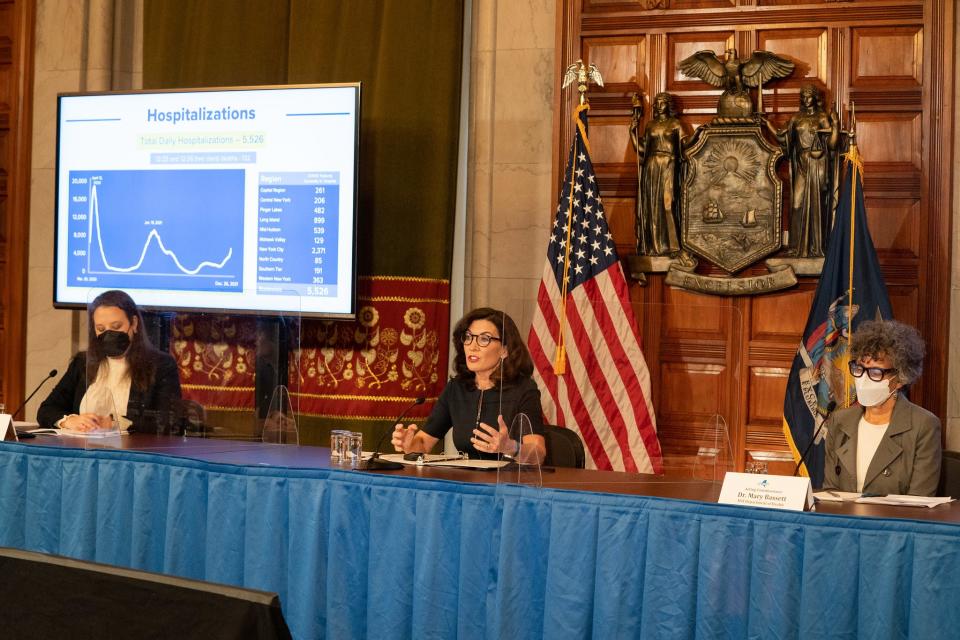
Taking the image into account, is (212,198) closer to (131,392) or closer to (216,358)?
(131,392)

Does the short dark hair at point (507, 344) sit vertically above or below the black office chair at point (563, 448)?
above

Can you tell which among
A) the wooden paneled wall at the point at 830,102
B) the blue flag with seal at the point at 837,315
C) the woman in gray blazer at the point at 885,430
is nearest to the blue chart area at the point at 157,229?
the wooden paneled wall at the point at 830,102

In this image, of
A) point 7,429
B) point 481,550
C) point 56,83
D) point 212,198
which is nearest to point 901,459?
point 481,550

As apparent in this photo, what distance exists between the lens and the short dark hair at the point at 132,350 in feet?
13.8

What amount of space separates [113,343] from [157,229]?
163 cm

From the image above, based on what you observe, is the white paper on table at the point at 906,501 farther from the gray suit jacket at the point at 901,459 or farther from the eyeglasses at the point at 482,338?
the eyeglasses at the point at 482,338

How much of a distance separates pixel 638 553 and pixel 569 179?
263 cm

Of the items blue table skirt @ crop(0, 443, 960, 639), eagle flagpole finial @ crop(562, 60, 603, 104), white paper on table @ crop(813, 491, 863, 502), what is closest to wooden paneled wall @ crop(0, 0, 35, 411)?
blue table skirt @ crop(0, 443, 960, 639)

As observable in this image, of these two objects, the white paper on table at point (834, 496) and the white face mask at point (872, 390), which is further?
the white face mask at point (872, 390)

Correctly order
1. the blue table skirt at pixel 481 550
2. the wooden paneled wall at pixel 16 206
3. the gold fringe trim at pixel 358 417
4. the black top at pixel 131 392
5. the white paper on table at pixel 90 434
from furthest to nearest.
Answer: the wooden paneled wall at pixel 16 206 < the gold fringe trim at pixel 358 417 < the black top at pixel 131 392 < the white paper on table at pixel 90 434 < the blue table skirt at pixel 481 550

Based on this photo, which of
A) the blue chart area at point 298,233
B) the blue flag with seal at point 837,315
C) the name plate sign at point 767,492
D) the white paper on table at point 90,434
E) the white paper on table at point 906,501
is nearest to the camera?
the name plate sign at point 767,492

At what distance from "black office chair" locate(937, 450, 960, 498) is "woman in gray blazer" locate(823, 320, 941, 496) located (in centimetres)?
33

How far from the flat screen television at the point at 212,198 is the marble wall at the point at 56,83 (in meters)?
0.54

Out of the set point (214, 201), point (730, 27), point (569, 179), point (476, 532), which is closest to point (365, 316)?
point (214, 201)
